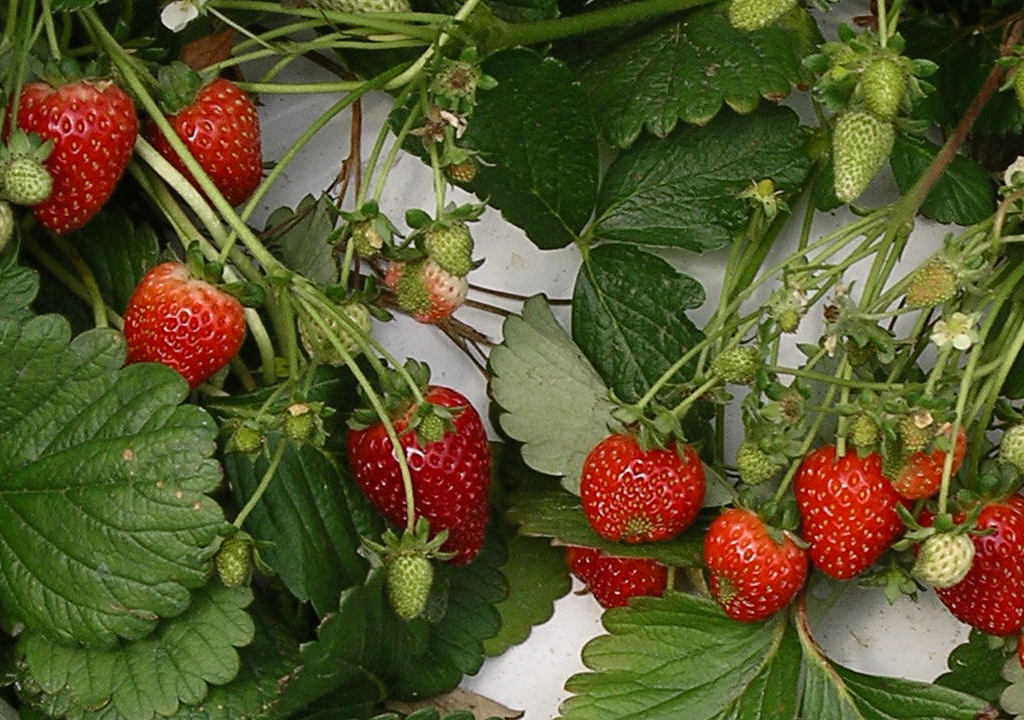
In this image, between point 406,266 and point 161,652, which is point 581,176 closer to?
point 406,266

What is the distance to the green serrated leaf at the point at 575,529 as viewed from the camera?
1160 mm

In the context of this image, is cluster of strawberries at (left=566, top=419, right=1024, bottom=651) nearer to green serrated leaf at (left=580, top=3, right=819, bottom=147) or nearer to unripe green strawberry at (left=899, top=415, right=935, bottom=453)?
unripe green strawberry at (left=899, top=415, right=935, bottom=453)

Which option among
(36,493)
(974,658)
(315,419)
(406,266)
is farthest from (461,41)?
(974,658)

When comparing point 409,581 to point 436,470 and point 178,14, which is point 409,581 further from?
point 178,14

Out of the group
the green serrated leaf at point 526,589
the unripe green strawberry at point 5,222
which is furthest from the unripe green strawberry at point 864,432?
the unripe green strawberry at point 5,222

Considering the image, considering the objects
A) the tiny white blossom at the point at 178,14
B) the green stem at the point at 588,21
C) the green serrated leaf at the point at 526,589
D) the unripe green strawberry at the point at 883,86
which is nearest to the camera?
the unripe green strawberry at the point at 883,86

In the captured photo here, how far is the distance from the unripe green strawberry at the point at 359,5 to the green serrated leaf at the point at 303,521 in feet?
0.99

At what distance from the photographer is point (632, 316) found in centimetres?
120

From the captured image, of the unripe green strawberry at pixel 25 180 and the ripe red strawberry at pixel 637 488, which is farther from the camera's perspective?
the ripe red strawberry at pixel 637 488

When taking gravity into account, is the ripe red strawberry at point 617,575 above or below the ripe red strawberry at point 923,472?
below

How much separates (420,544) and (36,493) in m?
0.26

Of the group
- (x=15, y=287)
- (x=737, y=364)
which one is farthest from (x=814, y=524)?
(x=15, y=287)

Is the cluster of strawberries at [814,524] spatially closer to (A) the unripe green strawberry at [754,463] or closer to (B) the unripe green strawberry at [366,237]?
(A) the unripe green strawberry at [754,463]

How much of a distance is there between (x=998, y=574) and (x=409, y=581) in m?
0.41
